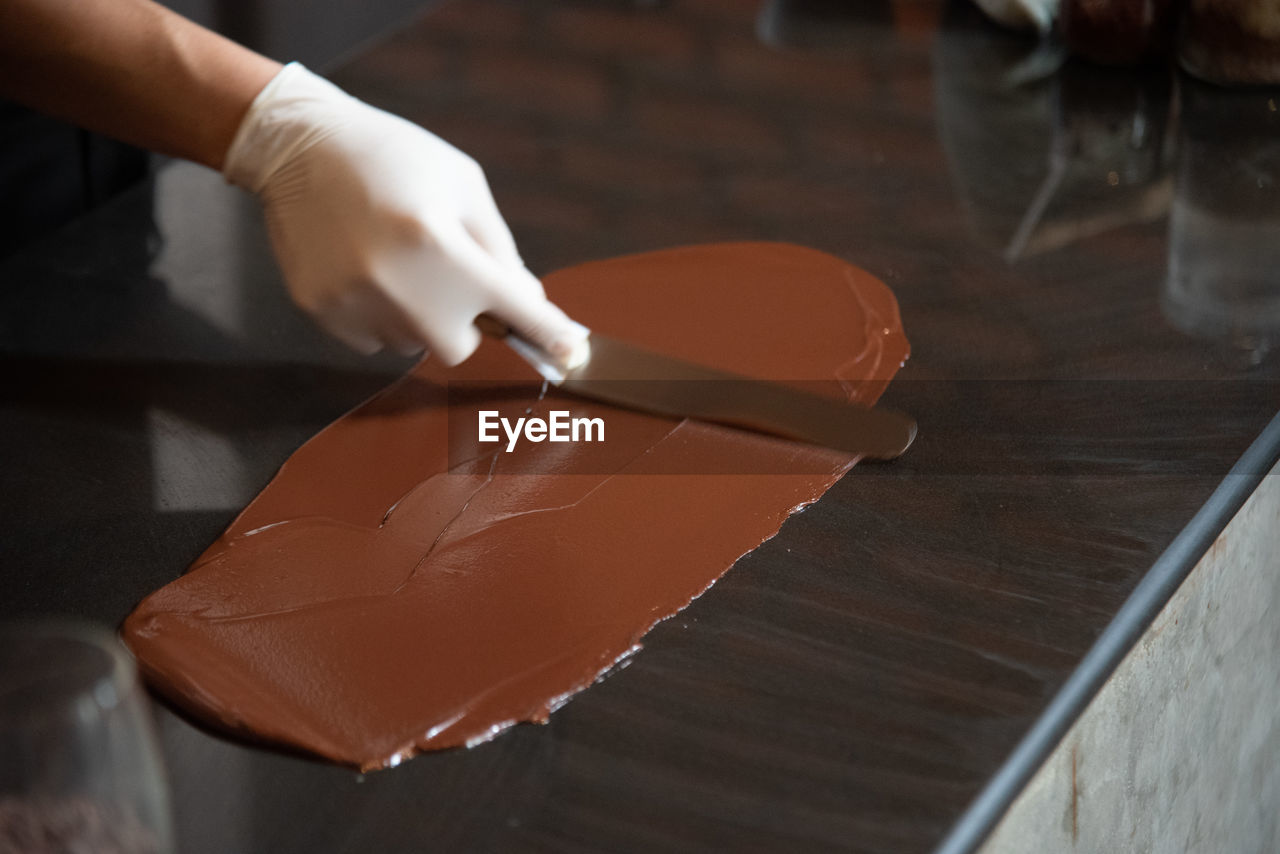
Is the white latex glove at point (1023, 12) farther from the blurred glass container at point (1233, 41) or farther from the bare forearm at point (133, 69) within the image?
the bare forearm at point (133, 69)

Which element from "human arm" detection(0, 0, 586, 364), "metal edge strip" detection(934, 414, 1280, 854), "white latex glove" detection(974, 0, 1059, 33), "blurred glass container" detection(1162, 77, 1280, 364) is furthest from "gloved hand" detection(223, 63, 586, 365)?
"white latex glove" detection(974, 0, 1059, 33)

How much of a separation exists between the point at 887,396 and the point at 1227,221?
48 cm

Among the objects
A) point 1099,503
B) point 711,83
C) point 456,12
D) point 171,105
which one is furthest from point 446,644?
point 456,12

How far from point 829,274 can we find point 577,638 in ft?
1.70

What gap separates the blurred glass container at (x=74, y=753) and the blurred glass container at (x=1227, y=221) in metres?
0.93

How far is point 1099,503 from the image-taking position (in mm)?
890

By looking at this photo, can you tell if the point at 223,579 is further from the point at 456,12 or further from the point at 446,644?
the point at 456,12

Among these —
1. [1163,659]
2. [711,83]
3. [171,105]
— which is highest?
[171,105]

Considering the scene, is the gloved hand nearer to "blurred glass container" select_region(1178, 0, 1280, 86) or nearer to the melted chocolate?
the melted chocolate

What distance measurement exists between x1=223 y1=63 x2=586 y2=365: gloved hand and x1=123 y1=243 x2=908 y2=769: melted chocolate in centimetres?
7

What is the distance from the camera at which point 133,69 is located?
1053 mm

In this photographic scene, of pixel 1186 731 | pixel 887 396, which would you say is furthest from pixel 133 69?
pixel 1186 731

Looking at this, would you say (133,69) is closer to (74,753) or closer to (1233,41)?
(74,753)

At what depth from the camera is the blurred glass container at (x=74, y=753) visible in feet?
1.50
